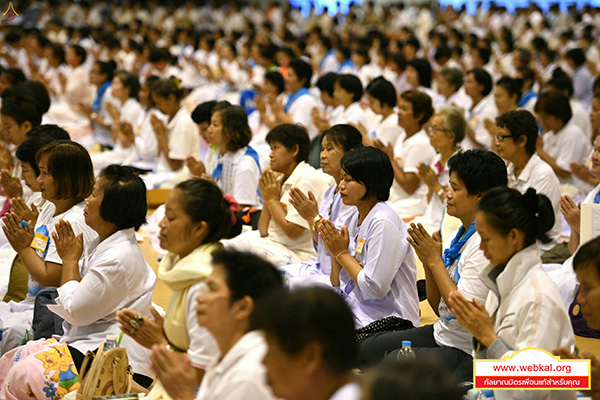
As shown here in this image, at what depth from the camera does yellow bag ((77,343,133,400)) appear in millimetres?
2789

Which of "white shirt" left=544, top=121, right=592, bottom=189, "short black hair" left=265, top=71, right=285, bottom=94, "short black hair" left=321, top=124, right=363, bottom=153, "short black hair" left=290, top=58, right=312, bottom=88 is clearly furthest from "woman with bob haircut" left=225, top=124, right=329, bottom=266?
"short black hair" left=265, top=71, right=285, bottom=94

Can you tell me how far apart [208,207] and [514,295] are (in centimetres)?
110

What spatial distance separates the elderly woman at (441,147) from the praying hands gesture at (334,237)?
1.84 metres

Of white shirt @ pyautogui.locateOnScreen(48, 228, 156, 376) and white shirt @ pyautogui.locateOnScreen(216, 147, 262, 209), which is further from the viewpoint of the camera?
white shirt @ pyautogui.locateOnScreen(216, 147, 262, 209)

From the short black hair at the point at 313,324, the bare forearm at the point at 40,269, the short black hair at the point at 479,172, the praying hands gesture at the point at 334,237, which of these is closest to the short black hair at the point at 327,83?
the praying hands gesture at the point at 334,237

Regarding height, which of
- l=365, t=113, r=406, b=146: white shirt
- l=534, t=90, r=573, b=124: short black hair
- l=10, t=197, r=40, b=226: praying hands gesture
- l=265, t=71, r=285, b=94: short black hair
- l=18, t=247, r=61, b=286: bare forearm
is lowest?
l=18, t=247, r=61, b=286: bare forearm

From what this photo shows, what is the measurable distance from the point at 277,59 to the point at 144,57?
276 centimetres

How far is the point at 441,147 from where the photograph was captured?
539cm

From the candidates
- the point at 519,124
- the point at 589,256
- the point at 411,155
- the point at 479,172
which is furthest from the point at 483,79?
the point at 589,256

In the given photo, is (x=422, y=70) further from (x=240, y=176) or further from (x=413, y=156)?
(x=240, y=176)

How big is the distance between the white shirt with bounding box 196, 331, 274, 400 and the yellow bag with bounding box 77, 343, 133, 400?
2.76ft

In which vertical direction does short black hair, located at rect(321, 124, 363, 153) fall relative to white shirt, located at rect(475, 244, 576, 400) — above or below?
above

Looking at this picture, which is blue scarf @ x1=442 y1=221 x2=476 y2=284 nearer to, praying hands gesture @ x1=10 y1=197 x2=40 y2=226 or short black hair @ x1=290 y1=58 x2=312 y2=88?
praying hands gesture @ x1=10 y1=197 x2=40 y2=226

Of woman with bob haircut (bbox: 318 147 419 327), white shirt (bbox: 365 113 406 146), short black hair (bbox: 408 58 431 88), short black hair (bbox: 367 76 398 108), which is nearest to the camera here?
woman with bob haircut (bbox: 318 147 419 327)
